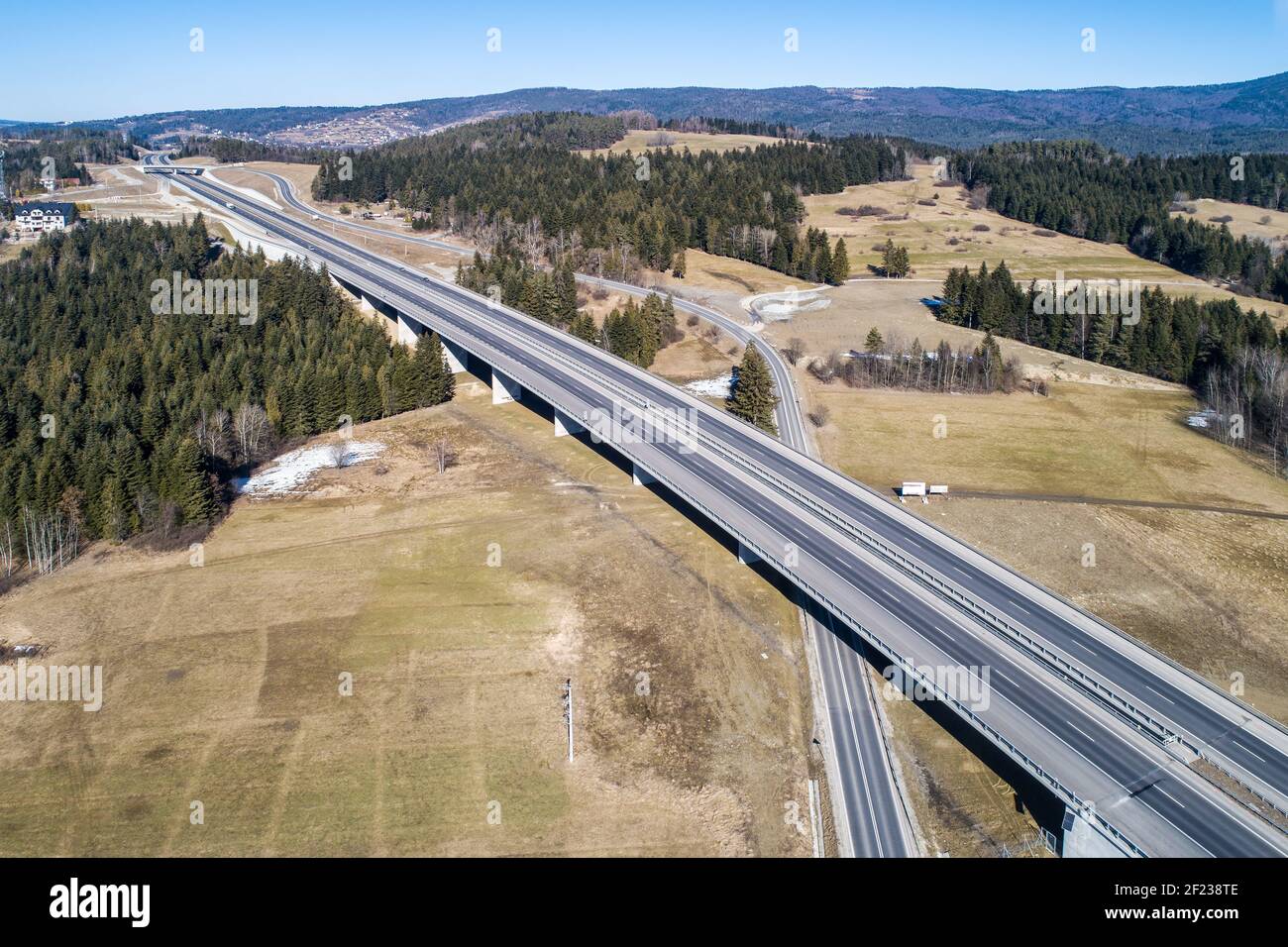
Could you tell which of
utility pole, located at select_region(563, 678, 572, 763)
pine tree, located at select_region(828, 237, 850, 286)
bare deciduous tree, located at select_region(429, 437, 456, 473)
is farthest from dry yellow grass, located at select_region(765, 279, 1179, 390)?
utility pole, located at select_region(563, 678, 572, 763)

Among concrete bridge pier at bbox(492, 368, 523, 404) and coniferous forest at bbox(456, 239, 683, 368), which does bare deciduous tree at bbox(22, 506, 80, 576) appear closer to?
concrete bridge pier at bbox(492, 368, 523, 404)

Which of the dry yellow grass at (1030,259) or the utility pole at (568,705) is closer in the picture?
the utility pole at (568,705)

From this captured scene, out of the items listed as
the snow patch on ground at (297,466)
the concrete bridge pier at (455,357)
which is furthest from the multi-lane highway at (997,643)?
the concrete bridge pier at (455,357)

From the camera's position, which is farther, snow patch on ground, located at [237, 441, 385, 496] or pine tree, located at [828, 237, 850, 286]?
pine tree, located at [828, 237, 850, 286]

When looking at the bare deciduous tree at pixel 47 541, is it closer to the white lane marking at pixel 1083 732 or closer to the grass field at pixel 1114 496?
the grass field at pixel 1114 496

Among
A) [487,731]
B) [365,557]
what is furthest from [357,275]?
[487,731]

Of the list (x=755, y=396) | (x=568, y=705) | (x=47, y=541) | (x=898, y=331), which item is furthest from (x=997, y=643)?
(x=898, y=331)

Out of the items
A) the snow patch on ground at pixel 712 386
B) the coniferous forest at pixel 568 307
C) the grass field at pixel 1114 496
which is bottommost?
the grass field at pixel 1114 496
